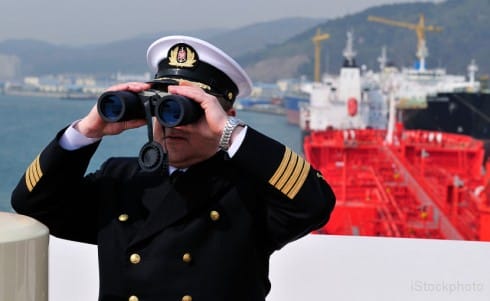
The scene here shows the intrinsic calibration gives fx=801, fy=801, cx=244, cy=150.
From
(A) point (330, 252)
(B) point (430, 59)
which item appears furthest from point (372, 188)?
(B) point (430, 59)

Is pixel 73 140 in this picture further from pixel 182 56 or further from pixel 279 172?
pixel 279 172

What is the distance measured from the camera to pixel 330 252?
1958 millimetres

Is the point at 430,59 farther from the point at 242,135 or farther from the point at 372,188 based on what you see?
the point at 242,135

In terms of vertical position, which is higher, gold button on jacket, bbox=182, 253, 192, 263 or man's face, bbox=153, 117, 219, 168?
man's face, bbox=153, 117, 219, 168

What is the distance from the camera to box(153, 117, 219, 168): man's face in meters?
1.20

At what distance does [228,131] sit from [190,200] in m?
0.17

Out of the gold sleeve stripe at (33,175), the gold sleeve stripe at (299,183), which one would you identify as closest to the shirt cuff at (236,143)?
the gold sleeve stripe at (299,183)

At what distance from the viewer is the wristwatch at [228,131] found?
1180 millimetres

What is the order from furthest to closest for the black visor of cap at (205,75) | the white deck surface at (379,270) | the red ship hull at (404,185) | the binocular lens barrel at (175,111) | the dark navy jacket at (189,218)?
the red ship hull at (404,185)
the white deck surface at (379,270)
the black visor of cap at (205,75)
the dark navy jacket at (189,218)
the binocular lens barrel at (175,111)

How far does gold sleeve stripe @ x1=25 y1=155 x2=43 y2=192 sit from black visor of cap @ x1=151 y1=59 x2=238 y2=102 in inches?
9.7

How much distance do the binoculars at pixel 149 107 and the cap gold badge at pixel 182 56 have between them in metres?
0.14

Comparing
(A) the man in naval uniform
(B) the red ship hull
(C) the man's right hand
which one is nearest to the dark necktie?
(A) the man in naval uniform

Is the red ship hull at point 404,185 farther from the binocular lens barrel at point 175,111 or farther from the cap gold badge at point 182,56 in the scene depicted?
the binocular lens barrel at point 175,111

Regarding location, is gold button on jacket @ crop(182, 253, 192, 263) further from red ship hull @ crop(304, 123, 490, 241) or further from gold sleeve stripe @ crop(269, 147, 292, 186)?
red ship hull @ crop(304, 123, 490, 241)
